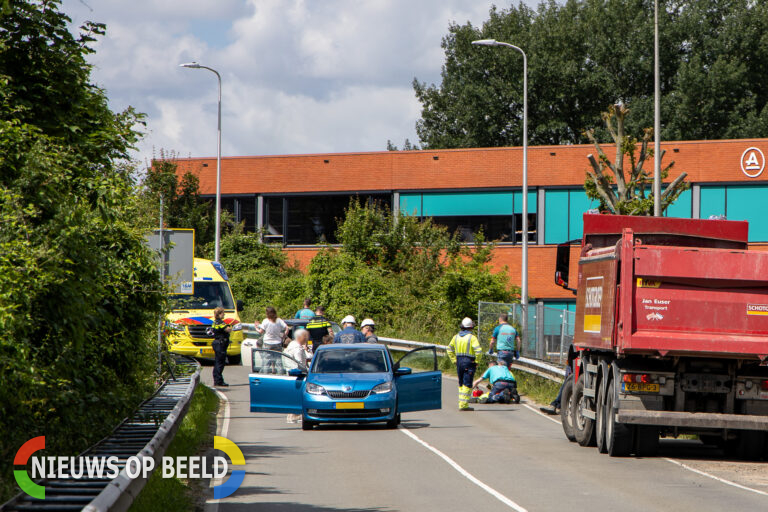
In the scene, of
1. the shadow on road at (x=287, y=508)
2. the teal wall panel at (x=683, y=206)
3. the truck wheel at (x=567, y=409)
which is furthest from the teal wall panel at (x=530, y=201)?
the shadow on road at (x=287, y=508)

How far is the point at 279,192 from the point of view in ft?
164

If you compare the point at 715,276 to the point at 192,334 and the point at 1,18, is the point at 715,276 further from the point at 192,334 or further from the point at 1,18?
the point at 192,334

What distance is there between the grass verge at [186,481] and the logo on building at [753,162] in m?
29.5

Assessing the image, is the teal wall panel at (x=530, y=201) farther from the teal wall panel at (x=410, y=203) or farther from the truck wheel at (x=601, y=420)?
the truck wheel at (x=601, y=420)

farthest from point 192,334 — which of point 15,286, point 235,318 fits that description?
point 15,286

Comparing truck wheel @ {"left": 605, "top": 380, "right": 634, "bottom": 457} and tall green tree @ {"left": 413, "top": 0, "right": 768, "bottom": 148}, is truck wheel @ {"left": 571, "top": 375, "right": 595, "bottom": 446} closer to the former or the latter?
truck wheel @ {"left": 605, "top": 380, "right": 634, "bottom": 457}

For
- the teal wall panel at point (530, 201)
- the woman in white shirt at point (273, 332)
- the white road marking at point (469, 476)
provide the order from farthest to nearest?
the teal wall panel at point (530, 201)
the woman in white shirt at point (273, 332)
the white road marking at point (469, 476)

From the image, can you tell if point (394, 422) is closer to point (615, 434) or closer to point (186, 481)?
point (615, 434)

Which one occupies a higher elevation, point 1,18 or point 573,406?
point 1,18

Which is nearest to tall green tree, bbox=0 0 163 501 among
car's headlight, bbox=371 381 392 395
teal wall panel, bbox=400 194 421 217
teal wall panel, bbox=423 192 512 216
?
car's headlight, bbox=371 381 392 395

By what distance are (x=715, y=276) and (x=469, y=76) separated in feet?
174

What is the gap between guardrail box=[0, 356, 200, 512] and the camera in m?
7.19

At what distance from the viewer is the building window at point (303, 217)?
49.7m

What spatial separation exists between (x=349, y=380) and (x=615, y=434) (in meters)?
Result: 4.89
